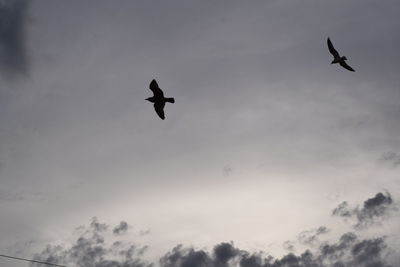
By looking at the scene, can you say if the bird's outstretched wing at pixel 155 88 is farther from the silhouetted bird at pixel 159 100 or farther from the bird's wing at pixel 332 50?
the bird's wing at pixel 332 50

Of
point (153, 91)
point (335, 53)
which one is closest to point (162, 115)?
point (153, 91)

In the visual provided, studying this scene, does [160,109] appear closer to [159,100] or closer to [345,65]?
[159,100]

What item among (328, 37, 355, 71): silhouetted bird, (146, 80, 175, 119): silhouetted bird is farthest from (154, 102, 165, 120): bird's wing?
(328, 37, 355, 71): silhouetted bird

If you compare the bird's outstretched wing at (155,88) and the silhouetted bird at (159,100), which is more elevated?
the bird's outstretched wing at (155,88)

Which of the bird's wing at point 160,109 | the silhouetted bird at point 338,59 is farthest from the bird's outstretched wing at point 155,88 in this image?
the silhouetted bird at point 338,59

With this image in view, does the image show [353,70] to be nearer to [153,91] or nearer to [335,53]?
[335,53]

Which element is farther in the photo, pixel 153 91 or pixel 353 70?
pixel 353 70

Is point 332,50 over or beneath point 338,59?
over

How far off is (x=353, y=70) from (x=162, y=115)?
24.2m

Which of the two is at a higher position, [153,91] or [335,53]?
[335,53]

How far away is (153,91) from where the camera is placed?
42.2 metres

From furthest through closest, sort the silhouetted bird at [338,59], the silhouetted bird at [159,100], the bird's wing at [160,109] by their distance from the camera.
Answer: the silhouetted bird at [338,59]
the bird's wing at [160,109]
the silhouetted bird at [159,100]

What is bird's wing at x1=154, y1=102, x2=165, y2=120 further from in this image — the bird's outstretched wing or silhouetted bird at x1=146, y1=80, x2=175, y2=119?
the bird's outstretched wing

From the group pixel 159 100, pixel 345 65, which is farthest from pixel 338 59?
pixel 159 100
